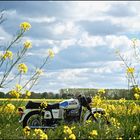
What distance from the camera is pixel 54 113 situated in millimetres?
11805

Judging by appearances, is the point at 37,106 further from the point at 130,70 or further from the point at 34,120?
the point at 130,70

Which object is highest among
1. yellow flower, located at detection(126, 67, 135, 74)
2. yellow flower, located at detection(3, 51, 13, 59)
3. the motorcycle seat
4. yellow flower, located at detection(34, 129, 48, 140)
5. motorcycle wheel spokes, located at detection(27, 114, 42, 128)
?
yellow flower, located at detection(3, 51, 13, 59)

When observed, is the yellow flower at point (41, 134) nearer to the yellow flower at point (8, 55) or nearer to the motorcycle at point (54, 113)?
the yellow flower at point (8, 55)

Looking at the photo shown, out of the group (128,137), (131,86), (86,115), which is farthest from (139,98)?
(86,115)

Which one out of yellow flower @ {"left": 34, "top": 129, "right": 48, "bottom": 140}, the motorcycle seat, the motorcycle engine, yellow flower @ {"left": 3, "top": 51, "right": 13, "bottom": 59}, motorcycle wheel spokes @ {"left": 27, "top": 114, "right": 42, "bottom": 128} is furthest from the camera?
the motorcycle engine

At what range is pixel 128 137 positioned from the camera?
7.54m

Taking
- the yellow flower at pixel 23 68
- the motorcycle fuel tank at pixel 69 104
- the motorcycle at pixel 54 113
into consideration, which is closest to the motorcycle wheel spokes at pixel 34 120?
the motorcycle at pixel 54 113

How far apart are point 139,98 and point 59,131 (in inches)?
71.1

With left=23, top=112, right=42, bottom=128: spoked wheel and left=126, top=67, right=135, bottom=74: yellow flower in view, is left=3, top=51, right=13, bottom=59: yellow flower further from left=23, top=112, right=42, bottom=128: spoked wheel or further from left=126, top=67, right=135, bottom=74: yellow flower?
left=23, top=112, right=42, bottom=128: spoked wheel

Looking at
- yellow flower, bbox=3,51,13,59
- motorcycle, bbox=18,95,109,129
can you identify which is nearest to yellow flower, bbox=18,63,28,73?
yellow flower, bbox=3,51,13,59

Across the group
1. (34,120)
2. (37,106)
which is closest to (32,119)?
(34,120)

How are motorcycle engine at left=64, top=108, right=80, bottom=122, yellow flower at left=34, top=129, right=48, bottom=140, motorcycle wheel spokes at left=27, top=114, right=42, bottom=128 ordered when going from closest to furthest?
yellow flower at left=34, top=129, right=48, bottom=140 → motorcycle wheel spokes at left=27, top=114, right=42, bottom=128 → motorcycle engine at left=64, top=108, right=80, bottom=122

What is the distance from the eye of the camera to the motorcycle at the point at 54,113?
11.7 meters

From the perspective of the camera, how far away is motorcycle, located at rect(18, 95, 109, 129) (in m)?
11.7
